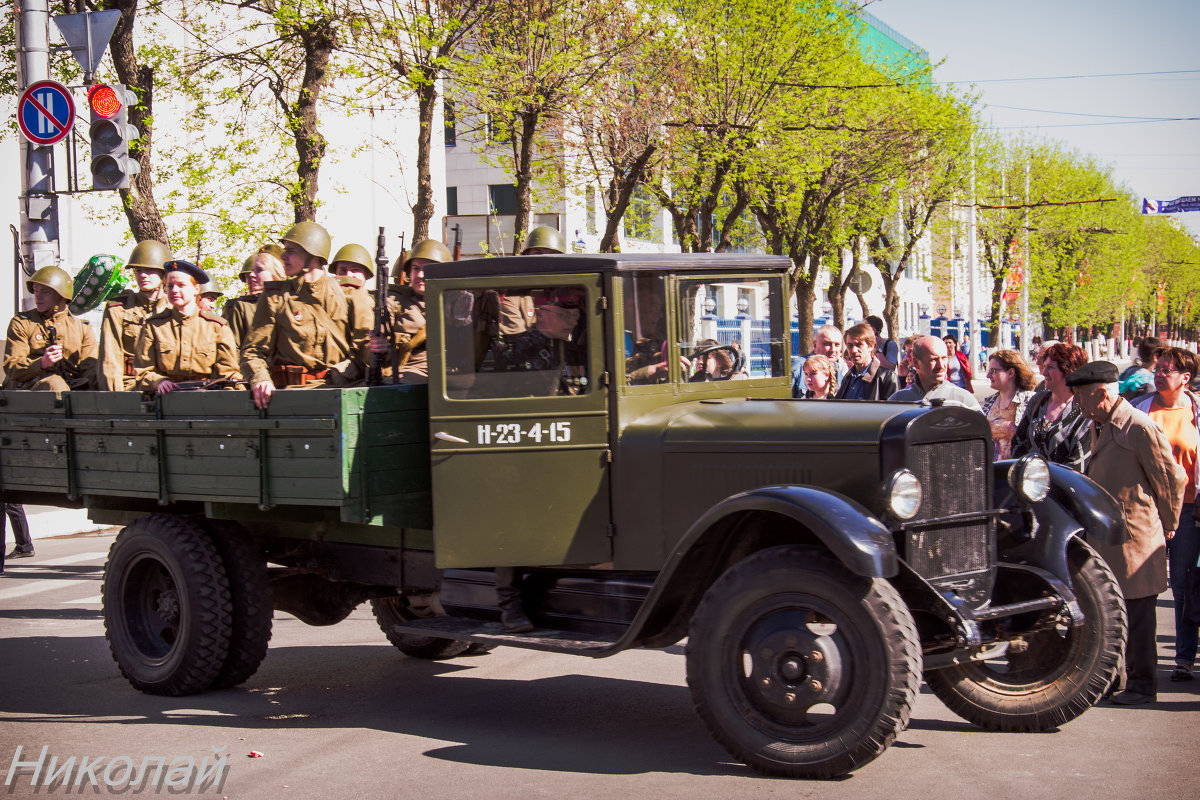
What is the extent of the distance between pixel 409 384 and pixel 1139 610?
143 inches

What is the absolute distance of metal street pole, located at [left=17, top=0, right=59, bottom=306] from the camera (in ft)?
42.0

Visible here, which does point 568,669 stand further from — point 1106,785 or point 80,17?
point 80,17

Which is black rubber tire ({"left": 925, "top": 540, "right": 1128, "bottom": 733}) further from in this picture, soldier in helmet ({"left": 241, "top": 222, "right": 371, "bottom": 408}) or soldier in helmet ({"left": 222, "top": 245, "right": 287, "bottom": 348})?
soldier in helmet ({"left": 222, "top": 245, "right": 287, "bottom": 348})

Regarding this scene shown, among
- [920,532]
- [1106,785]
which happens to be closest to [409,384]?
[920,532]

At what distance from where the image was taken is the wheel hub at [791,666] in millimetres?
5090

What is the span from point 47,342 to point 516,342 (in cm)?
595

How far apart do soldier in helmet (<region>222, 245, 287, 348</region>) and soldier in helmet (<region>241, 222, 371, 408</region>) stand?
596 mm

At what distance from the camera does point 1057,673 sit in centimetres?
578

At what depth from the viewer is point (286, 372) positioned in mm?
7645

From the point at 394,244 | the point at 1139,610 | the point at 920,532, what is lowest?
the point at 1139,610

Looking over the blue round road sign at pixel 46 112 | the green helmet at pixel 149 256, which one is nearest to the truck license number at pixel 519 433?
the green helmet at pixel 149 256

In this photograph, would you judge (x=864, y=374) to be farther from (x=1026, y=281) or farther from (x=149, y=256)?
(x=1026, y=281)

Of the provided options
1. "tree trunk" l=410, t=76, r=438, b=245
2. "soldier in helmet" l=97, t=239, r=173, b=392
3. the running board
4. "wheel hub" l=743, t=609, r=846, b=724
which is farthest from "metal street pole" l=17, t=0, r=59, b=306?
"wheel hub" l=743, t=609, r=846, b=724

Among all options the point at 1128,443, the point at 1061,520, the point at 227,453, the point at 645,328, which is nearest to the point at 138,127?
the point at 227,453
